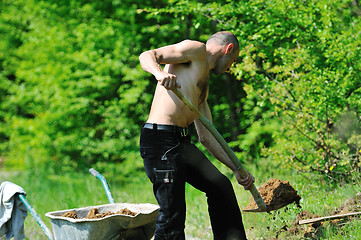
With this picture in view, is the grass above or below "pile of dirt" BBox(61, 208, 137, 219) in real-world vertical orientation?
below

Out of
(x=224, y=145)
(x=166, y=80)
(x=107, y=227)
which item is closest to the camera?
(x=166, y=80)

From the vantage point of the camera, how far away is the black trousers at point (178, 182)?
10.9ft

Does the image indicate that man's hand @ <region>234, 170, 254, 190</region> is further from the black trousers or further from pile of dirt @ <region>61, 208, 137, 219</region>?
pile of dirt @ <region>61, 208, 137, 219</region>

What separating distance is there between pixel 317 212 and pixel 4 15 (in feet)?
42.0

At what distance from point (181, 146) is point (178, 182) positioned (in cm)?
27

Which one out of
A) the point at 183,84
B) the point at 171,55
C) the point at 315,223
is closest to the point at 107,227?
the point at 183,84

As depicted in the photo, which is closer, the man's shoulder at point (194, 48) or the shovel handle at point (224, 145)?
the shovel handle at point (224, 145)

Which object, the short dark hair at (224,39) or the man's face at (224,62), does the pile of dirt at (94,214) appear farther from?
the short dark hair at (224,39)

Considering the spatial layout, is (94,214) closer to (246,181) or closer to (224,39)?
(246,181)

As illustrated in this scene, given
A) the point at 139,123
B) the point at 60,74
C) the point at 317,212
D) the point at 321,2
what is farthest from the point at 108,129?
the point at 317,212

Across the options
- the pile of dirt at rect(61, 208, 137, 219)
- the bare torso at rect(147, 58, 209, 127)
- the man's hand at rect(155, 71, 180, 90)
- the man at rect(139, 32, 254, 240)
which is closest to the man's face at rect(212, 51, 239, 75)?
the man at rect(139, 32, 254, 240)

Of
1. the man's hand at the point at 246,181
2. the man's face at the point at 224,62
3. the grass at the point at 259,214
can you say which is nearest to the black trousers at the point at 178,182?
the man's hand at the point at 246,181

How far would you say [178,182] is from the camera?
132 inches

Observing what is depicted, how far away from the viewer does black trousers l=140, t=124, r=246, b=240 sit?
3.31 meters
